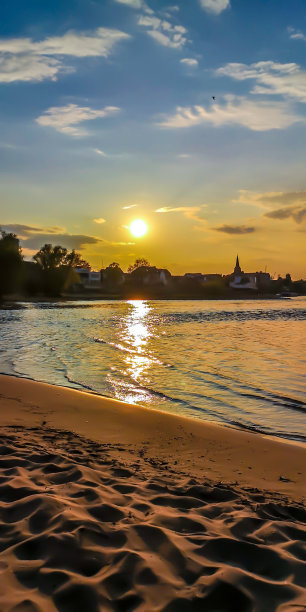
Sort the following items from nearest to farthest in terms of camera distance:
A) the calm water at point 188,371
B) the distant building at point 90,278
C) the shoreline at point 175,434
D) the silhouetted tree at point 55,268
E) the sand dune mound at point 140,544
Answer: the sand dune mound at point 140,544 < the shoreline at point 175,434 < the calm water at point 188,371 < the silhouetted tree at point 55,268 < the distant building at point 90,278

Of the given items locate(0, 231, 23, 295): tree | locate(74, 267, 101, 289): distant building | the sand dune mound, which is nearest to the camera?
the sand dune mound

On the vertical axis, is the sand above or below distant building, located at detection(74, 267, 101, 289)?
below

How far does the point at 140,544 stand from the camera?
3.54 meters

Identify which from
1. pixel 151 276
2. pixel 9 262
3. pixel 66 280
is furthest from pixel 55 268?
pixel 151 276

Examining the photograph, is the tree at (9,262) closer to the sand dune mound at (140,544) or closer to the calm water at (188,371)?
the calm water at (188,371)

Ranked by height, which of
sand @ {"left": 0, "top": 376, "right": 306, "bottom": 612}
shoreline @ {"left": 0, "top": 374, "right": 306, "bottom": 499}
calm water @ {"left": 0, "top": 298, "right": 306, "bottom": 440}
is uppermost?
sand @ {"left": 0, "top": 376, "right": 306, "bottom": 612}

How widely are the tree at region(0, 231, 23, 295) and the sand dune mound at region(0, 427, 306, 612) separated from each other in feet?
231

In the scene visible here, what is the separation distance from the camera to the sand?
297 cm

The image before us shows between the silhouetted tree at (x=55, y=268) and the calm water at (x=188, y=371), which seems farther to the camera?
the silhouetted tree at (x=55, y=268)

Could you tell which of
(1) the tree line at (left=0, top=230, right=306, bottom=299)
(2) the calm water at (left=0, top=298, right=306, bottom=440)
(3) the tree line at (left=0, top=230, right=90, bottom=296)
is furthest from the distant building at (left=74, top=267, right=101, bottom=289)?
(2) the calm water at (left=0, top=298, right=306, bottom=440)

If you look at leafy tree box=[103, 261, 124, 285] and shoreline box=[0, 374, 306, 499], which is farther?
leafy tree box=[103, 261, 124, 285]

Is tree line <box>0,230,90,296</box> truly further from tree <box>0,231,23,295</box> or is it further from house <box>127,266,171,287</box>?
house <box>127,266,171,287</box>

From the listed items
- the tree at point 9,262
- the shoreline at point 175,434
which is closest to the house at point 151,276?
the tree at point 9,262

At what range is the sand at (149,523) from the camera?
2.97m
